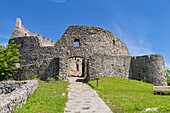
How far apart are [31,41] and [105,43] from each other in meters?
13.0

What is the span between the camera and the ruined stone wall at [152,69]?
2011 cm

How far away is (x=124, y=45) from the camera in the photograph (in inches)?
1032

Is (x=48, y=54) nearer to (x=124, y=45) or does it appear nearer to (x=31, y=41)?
(x=31, y=41)

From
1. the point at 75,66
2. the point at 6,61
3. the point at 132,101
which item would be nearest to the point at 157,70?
the point at 132,101

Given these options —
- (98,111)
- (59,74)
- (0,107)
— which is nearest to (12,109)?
(0,107)

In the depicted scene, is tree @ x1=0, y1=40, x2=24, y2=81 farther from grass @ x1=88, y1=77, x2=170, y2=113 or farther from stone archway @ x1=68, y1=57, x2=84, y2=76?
stone archway @ x1=68, y1=57, x2=84, y2=76

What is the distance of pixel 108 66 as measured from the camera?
1998cm

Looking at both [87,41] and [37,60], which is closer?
[37,60]

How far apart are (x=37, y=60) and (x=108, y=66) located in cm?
1127

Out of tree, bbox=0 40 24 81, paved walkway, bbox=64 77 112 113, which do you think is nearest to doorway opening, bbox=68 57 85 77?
tree, bbox=0 40 24 81

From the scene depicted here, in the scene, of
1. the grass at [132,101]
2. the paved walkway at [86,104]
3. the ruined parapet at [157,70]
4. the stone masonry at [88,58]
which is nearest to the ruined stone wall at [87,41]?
the stone masonry at [88,58]

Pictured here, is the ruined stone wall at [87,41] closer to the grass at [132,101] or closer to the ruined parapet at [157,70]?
the ruined parapet at [157,70]

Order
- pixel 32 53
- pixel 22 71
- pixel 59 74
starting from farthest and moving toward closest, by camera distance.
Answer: pixel 32 53 → pixel 22 71 → pixel 59 74

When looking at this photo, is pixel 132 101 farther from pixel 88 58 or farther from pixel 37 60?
pixel 37 60
